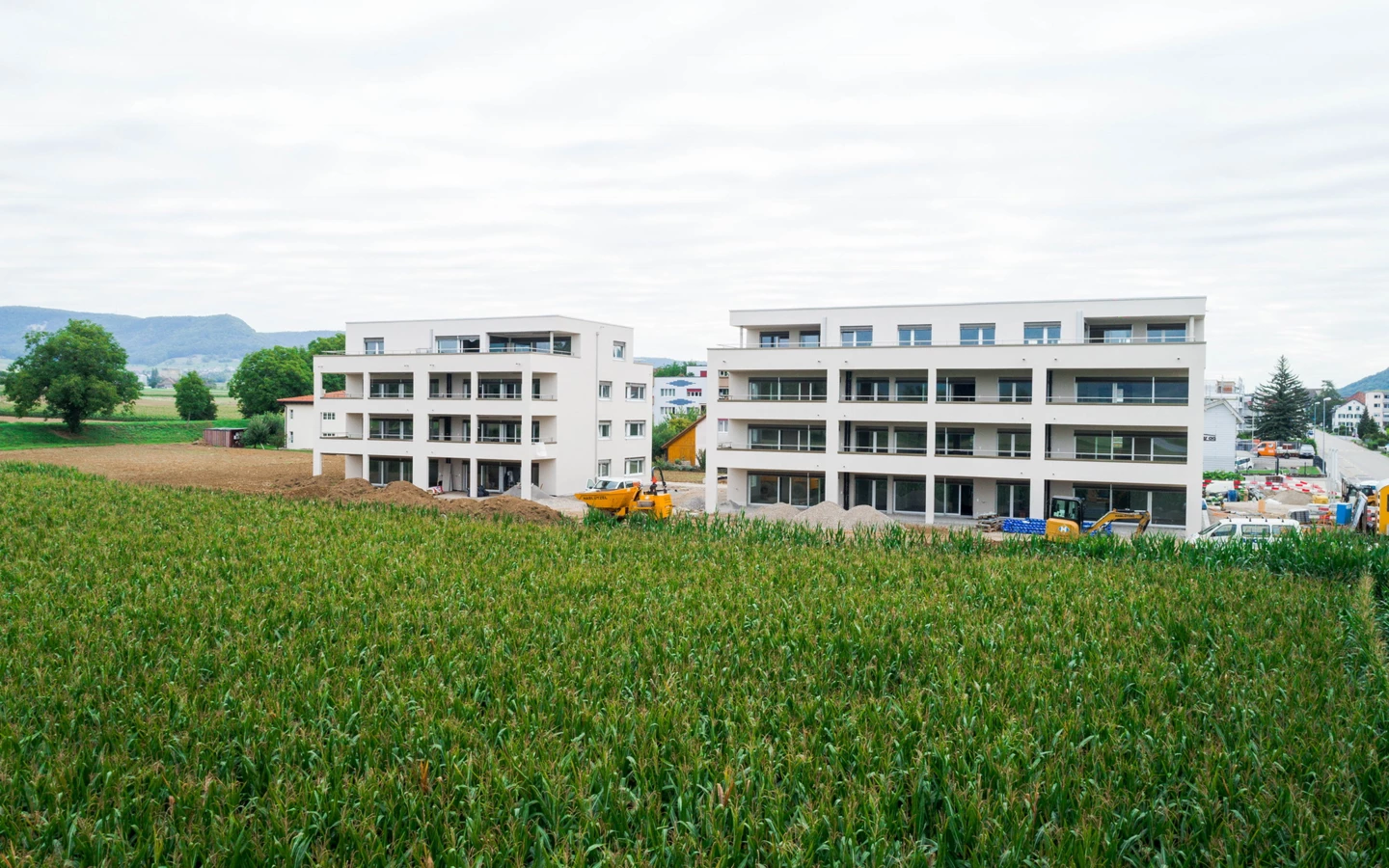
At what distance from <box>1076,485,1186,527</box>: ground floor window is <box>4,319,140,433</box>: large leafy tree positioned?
7498cm

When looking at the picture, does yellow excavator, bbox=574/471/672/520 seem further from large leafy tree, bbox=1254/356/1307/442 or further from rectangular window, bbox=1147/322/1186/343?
large leafy tree, bbox=1254/356/1307/442

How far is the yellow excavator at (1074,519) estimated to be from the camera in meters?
30.5

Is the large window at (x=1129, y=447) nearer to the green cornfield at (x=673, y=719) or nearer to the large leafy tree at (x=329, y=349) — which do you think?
the green cornfield at (x=673, y=719)

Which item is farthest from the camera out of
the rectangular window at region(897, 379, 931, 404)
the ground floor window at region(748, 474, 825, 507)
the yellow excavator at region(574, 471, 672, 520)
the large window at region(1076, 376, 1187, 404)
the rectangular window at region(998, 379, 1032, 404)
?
the ground floor window at region(748, 474, 825, 507)

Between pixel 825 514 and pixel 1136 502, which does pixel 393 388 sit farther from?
pixel 1136 502

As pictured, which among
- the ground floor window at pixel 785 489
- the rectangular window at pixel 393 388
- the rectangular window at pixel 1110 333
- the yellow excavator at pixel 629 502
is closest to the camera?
the yellow excavator at pixel 629 502

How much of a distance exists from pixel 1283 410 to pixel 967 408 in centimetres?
8940

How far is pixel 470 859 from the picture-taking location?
622cm

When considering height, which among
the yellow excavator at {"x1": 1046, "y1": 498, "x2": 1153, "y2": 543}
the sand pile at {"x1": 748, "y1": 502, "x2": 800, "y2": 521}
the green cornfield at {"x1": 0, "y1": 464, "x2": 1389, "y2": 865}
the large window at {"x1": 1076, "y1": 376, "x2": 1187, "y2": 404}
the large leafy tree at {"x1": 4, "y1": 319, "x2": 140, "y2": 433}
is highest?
the large leafy tree at {"x1": 4, "y1": 319, "x2": 140, "y2": 433}

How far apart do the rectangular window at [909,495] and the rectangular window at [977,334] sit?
6713 mm

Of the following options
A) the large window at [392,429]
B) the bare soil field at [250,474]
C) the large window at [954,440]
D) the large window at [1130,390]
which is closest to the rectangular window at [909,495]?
the large window at [954,440]

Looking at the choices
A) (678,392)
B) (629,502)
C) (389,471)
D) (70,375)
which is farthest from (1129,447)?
(678,392)

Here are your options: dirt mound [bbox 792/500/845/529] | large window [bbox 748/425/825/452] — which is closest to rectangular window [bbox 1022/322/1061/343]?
large window [bbox 748/425/825/452]

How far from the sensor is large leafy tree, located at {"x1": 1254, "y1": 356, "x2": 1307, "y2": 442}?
105m
